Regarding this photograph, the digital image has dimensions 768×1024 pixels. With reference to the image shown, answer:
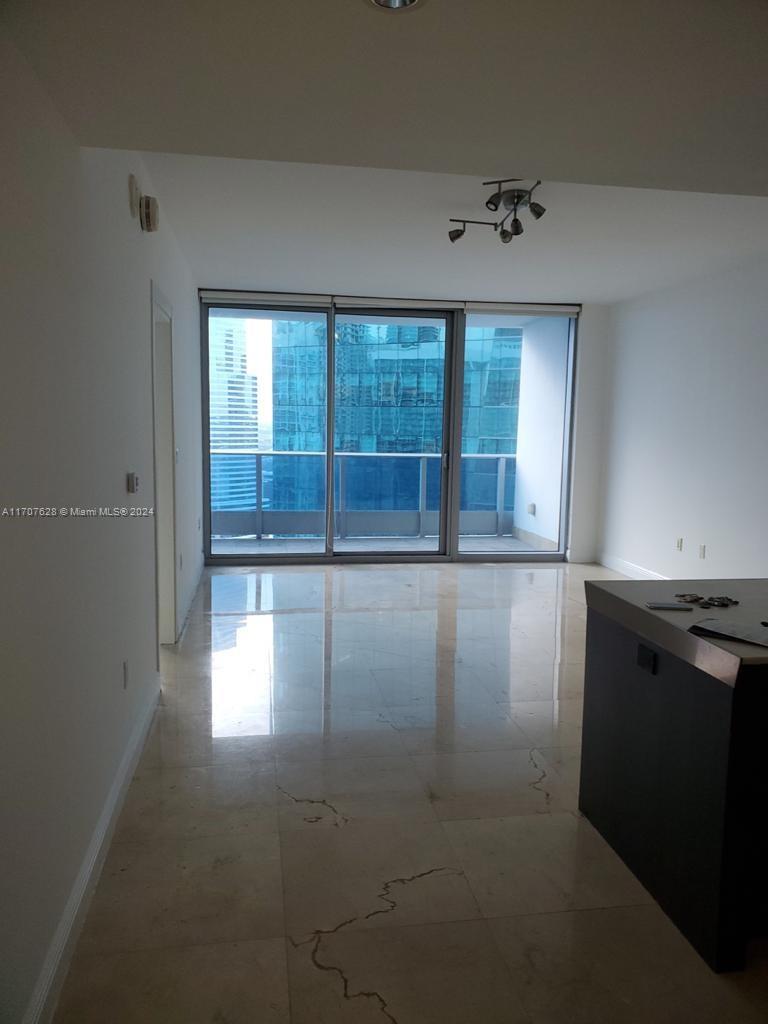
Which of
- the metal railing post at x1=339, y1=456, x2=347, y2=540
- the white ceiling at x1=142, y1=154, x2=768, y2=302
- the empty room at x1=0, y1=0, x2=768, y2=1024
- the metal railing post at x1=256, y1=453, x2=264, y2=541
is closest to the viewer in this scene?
the empty room at x1=0, y1=0, x2=768, y2=1024

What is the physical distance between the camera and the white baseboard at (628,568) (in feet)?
20.5

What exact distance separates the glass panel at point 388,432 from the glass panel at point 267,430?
0.23m

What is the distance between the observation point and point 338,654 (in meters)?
4.21

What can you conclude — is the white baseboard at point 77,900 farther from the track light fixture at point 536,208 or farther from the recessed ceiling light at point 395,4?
the track light fixture at point 536,208

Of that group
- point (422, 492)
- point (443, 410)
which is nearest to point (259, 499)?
point (422, 492)

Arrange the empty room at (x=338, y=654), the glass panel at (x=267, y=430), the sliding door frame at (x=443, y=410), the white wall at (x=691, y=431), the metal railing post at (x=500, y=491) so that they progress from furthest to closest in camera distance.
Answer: the metal railing post at (x=500, y=491), the glass panel at (x=267, y=430), the sliding door frame at (x=443, y=410), the white wall at (x=691, y=431), the empty room at (x=338, y=654)

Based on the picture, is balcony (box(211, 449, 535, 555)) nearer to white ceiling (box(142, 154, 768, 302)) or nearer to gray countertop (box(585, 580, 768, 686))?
white ceiling (box(142, 154, 768, 302))

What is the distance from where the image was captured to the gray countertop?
67.9 inches

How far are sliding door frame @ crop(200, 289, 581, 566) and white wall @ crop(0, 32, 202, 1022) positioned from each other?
12.4 ft

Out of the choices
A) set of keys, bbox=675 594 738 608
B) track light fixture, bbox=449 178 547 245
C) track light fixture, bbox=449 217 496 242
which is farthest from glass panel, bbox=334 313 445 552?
set of keys, bbox=675 594 738 608

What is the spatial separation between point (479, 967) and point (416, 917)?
23 centimetres

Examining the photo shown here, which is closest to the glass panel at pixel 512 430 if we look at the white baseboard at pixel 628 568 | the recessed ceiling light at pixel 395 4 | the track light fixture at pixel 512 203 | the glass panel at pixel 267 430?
the white baseboard at pixel 628 568

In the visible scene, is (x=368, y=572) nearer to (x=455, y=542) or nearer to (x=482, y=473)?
(x=455, y=542)

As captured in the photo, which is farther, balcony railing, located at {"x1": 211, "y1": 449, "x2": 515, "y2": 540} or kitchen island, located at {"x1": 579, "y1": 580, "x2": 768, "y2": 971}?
balcony railing, located at {"x1": 211, "y1": 449, "x2": 515, "y2": 540}
